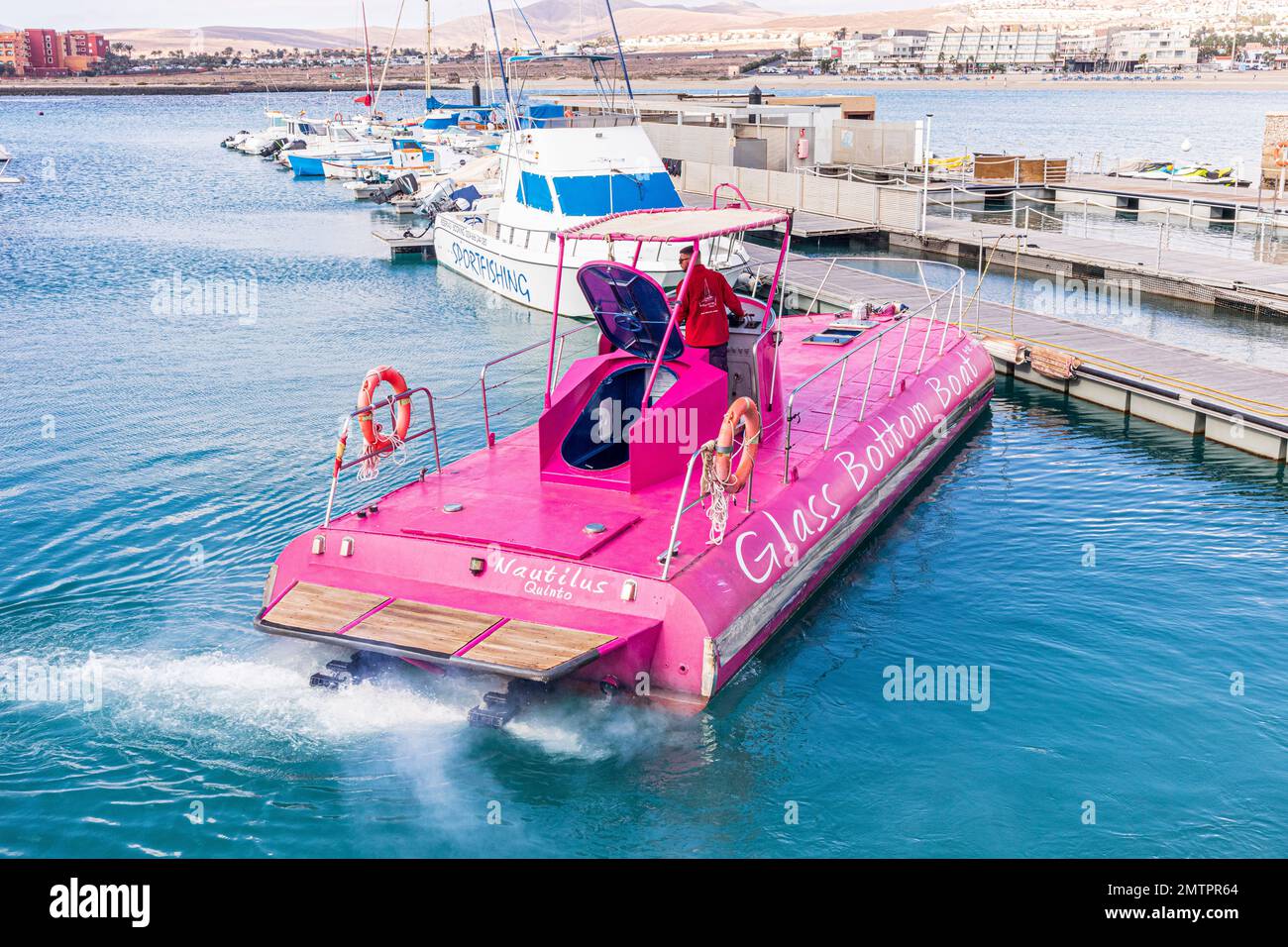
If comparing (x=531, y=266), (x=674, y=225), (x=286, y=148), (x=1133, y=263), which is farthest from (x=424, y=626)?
(x=286, y=148)

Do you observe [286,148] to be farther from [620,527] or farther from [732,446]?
[732,446]

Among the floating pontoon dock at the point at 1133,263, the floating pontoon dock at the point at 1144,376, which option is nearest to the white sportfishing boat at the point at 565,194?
the floating pontoon dock at the point at 1144,376

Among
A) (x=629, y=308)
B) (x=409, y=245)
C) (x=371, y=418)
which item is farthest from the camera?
(x=409, y=245)

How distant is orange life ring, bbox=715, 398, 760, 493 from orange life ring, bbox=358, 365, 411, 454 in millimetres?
4074

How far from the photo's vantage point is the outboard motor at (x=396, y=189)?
58.4 metres

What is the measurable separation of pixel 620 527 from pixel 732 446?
5.69 feet

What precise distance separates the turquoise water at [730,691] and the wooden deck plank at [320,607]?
926 mm

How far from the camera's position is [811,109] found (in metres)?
54.3

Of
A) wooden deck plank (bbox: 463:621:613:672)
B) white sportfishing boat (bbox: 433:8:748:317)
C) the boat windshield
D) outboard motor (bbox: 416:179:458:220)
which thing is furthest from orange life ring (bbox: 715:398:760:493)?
outboard motor (bbox: 416:179:458:220)

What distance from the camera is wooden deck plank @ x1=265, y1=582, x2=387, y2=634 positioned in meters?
11.3

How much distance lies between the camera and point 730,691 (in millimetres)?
12672

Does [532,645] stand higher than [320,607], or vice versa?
[320,607]

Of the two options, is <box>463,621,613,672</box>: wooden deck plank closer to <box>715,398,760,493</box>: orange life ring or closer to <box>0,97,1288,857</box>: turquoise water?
<box>0,97,1288,857</box>: turquoise water

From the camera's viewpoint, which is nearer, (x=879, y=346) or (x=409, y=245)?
(x=879, y=346)
